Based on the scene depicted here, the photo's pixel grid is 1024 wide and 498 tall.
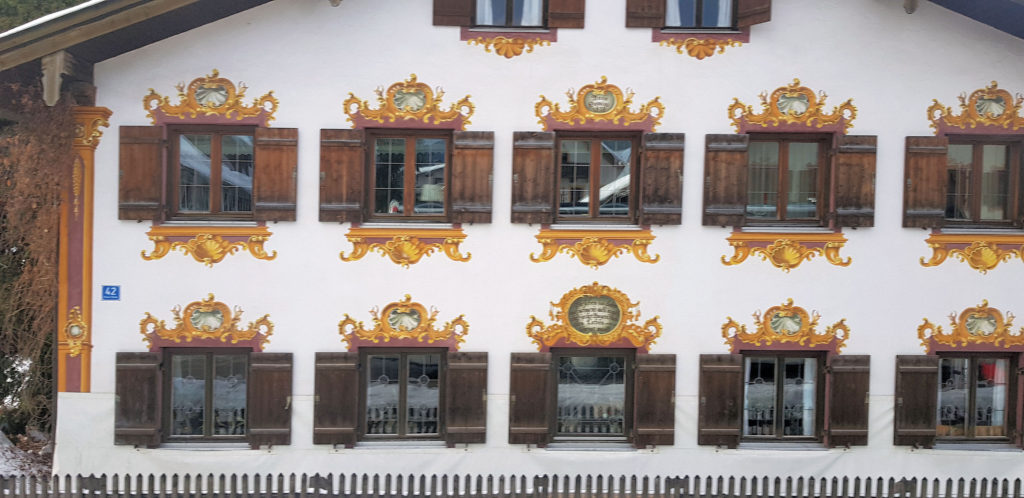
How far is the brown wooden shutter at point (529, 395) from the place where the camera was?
1039cm

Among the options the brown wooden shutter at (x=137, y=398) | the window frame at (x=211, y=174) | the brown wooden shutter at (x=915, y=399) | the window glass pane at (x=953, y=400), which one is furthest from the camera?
the window glass pane at (x=953, y=400)

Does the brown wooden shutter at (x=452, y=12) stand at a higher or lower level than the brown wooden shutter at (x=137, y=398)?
higher

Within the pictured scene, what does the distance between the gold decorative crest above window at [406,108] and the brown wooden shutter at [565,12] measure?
4.64 ft

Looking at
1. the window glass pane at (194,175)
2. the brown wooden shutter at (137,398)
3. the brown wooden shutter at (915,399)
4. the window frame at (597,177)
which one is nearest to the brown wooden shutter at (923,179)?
the brown wooden shutter at (915,399)

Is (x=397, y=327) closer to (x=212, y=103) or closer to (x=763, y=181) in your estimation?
(x=212, y=103)

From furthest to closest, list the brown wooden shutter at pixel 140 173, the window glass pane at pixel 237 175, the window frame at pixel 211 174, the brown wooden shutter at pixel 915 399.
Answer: the brown wooden shutter at pixel 915 399 → the window glass pane at pixel 237 175 → the window frame at pixel 211 174 → the brown wooden shutter at pixel 140 173

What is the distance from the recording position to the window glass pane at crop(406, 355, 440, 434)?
1055cm

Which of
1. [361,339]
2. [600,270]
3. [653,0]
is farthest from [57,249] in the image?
[653,0]

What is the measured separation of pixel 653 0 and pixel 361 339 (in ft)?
17.7

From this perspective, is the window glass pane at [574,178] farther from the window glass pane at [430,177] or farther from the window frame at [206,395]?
the window frame at [206,395]

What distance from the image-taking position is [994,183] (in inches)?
423

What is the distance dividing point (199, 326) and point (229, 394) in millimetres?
941

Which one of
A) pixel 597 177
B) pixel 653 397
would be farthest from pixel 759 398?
pixel 597 177

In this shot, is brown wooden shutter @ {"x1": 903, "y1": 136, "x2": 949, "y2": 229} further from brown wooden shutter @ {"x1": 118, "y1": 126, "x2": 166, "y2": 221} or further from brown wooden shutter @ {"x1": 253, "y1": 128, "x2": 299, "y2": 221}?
brown wooden shutter @ {"x1": 118, "y1": 126, "x2": 166, "y2": 221}
